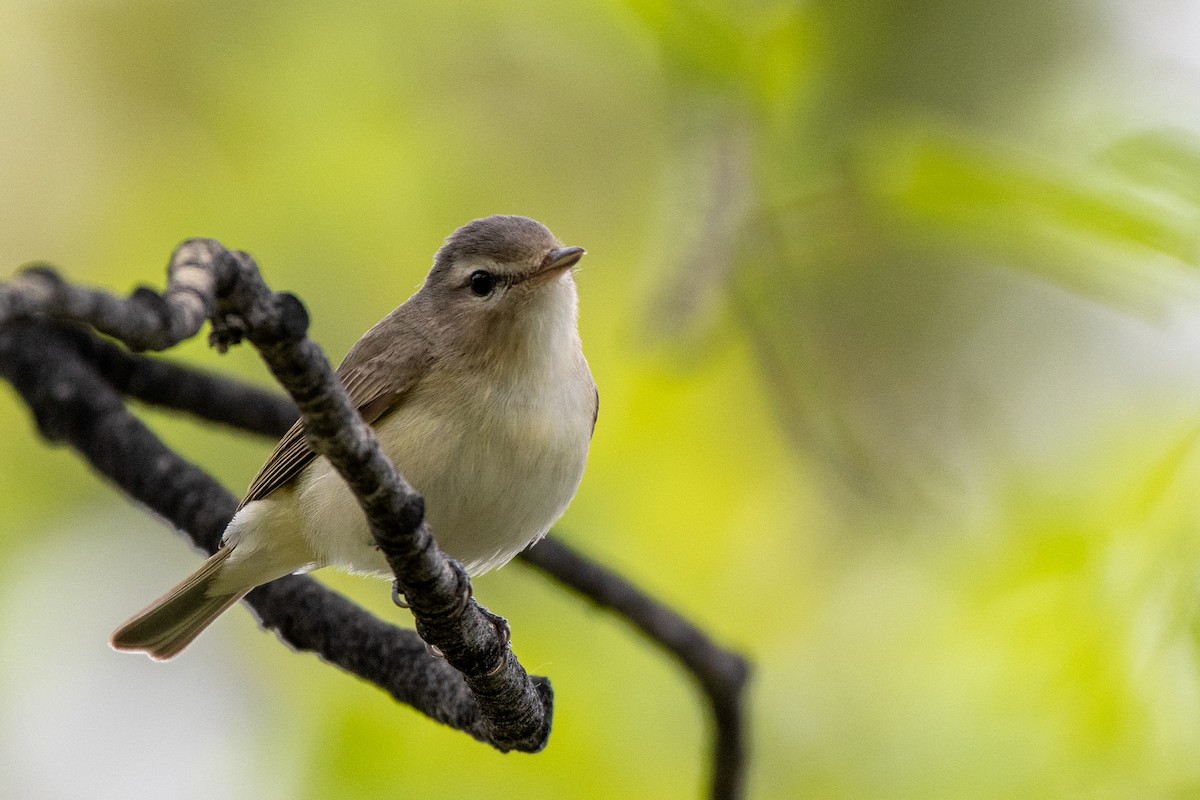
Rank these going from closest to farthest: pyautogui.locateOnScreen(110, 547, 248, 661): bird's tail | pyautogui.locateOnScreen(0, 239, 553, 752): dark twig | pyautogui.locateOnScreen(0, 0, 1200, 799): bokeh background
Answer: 1. pyautogui.locateOnScreen(0, 239, 553, 752): dark twig
2. pyautogui.locateOnScreen(0, 0, 1200, 799): bokeh background
3. pyautogui.locateOnScreen(110, 547, 248, 661): bird's tail

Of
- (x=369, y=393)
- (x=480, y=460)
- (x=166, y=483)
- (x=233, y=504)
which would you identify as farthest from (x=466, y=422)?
(x=166, y=483)

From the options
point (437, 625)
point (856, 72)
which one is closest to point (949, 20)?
point (856, 72)

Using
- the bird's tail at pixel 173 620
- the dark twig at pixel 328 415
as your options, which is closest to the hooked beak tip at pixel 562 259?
the dark twig at pixel 328 415

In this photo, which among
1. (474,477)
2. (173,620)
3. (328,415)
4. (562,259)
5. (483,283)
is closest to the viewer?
(328,415)

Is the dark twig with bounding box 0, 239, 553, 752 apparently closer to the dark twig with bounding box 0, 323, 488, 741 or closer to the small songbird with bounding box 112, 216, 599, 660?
the small songbird with bounding box 112, 216, 599, 660

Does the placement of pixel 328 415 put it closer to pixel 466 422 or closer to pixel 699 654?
pixel 466 422

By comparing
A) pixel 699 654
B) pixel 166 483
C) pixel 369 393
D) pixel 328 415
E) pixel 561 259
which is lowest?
pixel 699 654

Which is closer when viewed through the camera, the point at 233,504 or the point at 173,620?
the point at 233,504

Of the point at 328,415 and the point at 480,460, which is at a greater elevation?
the point at 328,415

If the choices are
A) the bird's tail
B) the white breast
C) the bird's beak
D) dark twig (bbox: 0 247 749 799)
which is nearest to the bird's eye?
A: the bird's beak
